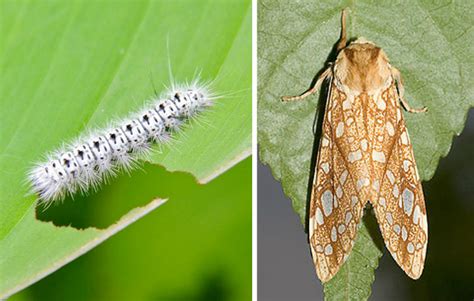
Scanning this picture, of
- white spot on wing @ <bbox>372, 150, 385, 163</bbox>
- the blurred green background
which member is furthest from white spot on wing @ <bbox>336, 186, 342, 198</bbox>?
the blurred green background

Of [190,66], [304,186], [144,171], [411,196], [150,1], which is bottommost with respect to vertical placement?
[411,196]

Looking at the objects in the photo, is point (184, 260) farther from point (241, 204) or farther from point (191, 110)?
point (191, 110)

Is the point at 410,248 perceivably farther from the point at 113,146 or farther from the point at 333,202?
the point at 113,146

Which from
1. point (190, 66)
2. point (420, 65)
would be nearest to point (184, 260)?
point (190, 66)

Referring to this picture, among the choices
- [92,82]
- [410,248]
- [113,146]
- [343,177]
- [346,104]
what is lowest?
[410,248]

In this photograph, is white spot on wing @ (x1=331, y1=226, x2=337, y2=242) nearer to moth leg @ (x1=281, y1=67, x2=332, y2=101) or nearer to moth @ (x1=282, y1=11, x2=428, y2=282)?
moth @ (x1=282, y1=11, x2=428, y2=282)

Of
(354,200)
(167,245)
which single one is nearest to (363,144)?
(354,200)
